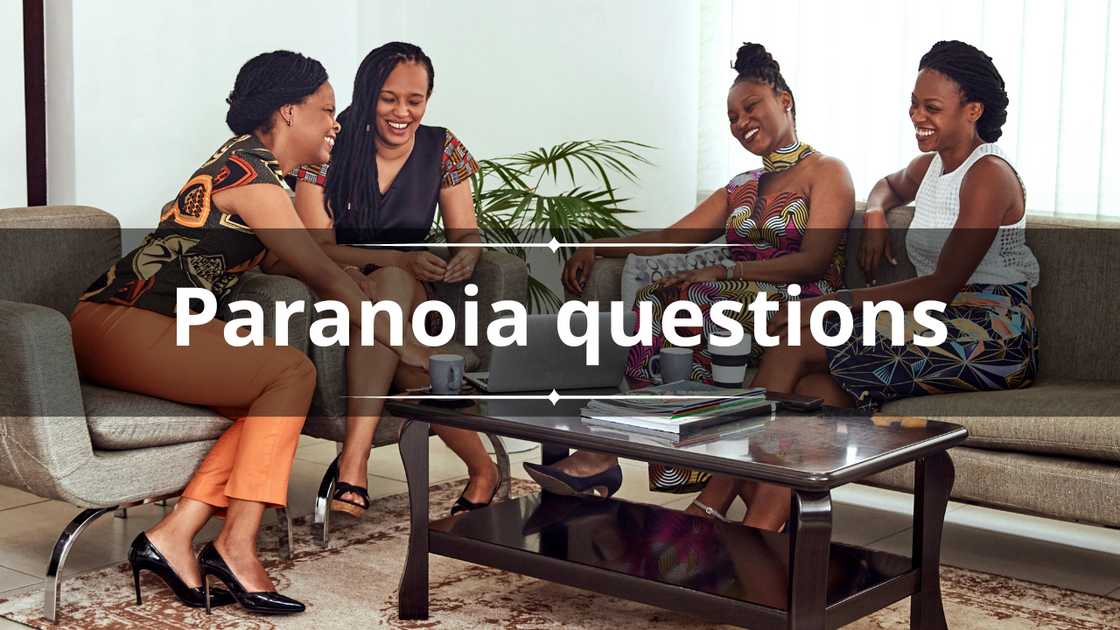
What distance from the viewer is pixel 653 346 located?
3549 millimetres

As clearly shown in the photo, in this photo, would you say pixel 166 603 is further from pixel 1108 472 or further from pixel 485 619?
pixel 1108 472

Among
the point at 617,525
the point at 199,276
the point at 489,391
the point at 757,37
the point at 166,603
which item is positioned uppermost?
the point at 757,37

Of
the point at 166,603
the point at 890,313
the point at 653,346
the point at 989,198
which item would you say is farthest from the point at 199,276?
the point at 989,198

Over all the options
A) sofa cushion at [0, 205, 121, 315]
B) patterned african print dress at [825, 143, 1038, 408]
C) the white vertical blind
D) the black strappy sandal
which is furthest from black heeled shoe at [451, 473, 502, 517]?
the white vertical blind

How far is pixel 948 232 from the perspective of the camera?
3246 mm

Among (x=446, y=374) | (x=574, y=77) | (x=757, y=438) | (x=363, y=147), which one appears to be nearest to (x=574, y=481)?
(x=446, y=374)

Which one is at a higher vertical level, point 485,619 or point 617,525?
point 617,525

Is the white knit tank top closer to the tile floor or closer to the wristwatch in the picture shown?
the wristwatch

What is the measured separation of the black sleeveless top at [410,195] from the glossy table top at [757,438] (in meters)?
1.10

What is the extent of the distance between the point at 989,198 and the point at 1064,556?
0.89 m

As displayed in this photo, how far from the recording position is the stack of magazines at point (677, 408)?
2.32 meters

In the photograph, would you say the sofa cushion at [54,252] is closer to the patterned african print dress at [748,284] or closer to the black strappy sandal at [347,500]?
the black strappy sandal at [347,500]

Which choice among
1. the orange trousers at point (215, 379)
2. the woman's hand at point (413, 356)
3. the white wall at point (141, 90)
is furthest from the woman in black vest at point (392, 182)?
the white wall at point (141, 90)

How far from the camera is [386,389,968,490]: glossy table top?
2.09 m
